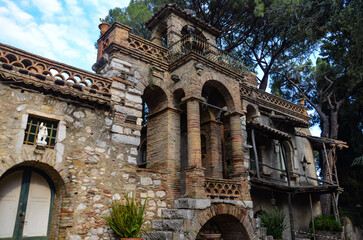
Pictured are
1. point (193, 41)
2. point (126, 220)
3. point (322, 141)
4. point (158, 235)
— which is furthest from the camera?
point (322, 141)

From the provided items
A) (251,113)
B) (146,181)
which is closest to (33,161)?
(146,181)

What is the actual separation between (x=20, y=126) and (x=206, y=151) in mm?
6397

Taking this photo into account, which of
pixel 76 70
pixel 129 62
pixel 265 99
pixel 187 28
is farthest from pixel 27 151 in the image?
pixel 265 99

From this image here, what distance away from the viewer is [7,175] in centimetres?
662

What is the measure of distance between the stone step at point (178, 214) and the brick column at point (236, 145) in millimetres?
2657

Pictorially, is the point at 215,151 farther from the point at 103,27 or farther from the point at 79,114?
the point at 103,27

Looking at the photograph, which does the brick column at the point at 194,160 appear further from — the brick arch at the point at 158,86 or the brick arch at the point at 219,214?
the brick arch at the point at 158,86

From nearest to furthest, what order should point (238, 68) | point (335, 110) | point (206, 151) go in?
point (206, 151), point (238, 68), point (335, 110)

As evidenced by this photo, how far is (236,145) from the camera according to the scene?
9961mm

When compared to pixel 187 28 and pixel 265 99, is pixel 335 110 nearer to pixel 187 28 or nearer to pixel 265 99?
pixel 265 99

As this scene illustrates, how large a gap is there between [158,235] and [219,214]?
6.58ft

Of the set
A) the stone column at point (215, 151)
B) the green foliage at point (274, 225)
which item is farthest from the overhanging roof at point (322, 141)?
the stone column at point (215, 151)

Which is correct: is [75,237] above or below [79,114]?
below

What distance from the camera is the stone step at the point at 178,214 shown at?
774 cm
